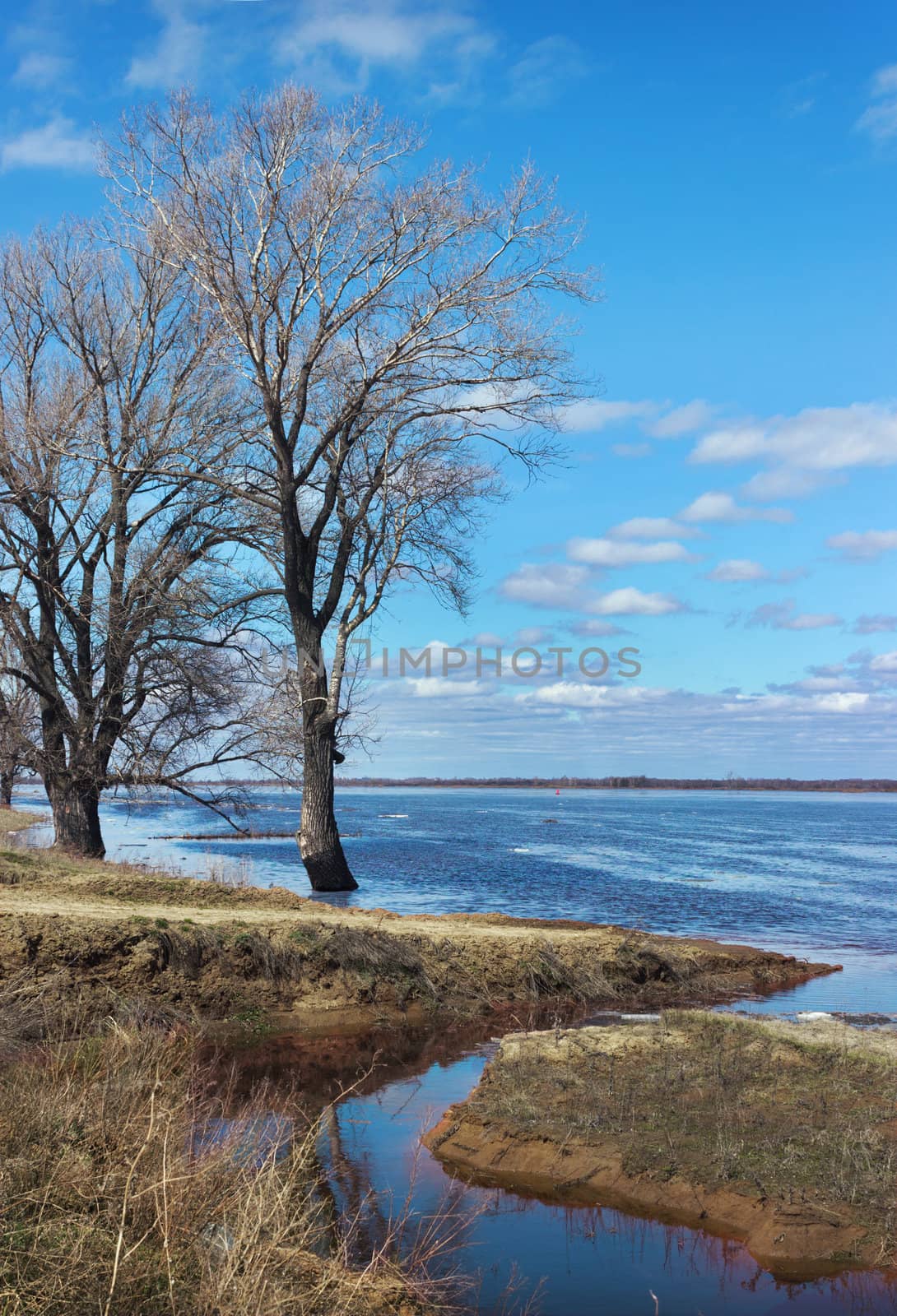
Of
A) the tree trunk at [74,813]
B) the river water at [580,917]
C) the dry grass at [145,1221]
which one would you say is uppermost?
the tree trunk at [74,813]

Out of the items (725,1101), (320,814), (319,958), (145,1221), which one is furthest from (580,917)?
(145,1221)

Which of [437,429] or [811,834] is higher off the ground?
[437,429]

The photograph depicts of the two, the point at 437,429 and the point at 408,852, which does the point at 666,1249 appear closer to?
the point at 437,429

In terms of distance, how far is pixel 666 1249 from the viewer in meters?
6.82

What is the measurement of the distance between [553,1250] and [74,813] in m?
20.4

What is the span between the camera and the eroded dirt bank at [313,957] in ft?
40.5

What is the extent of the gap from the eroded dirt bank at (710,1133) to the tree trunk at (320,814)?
12296mm

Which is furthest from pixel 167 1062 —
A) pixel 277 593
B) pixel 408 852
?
pixel 408 852

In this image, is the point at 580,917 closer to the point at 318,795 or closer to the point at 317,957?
the point at 318,795

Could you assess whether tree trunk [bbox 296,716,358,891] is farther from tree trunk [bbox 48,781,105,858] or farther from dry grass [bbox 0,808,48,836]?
dry grass [bbox 0,808,48,836]

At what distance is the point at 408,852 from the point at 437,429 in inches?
880

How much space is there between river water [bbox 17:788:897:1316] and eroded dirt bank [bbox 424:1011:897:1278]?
0.23m

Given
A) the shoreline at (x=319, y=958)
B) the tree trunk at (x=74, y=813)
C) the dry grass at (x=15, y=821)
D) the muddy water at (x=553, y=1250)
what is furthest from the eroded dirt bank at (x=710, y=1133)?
the dry grass at (x=15, y=821)

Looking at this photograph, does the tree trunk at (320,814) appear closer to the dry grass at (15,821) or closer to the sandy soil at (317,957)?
the sandy soil at (317,957)
